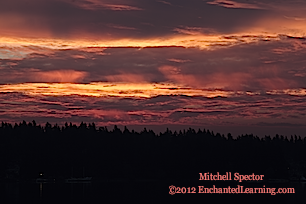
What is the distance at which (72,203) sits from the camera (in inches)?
6289

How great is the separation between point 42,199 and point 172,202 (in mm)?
43472

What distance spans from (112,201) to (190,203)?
79.9 ft

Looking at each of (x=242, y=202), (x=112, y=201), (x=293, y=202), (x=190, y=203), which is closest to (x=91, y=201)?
(x=112, y=201)

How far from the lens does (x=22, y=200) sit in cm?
17050

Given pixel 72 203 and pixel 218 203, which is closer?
pixel 72 203

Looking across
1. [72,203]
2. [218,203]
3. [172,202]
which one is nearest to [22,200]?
[72,203]

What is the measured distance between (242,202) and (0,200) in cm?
7745

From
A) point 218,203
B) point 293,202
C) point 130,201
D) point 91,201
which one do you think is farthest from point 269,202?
point 91,201

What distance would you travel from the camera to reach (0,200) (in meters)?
167

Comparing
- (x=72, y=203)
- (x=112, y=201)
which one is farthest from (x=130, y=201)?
(x=72, y=203)

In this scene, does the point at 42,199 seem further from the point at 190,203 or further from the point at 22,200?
the point at 190,203

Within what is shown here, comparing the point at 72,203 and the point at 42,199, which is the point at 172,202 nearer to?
the point at 72,203

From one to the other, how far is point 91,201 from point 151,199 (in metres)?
20.5

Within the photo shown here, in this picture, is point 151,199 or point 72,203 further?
point 151,199
